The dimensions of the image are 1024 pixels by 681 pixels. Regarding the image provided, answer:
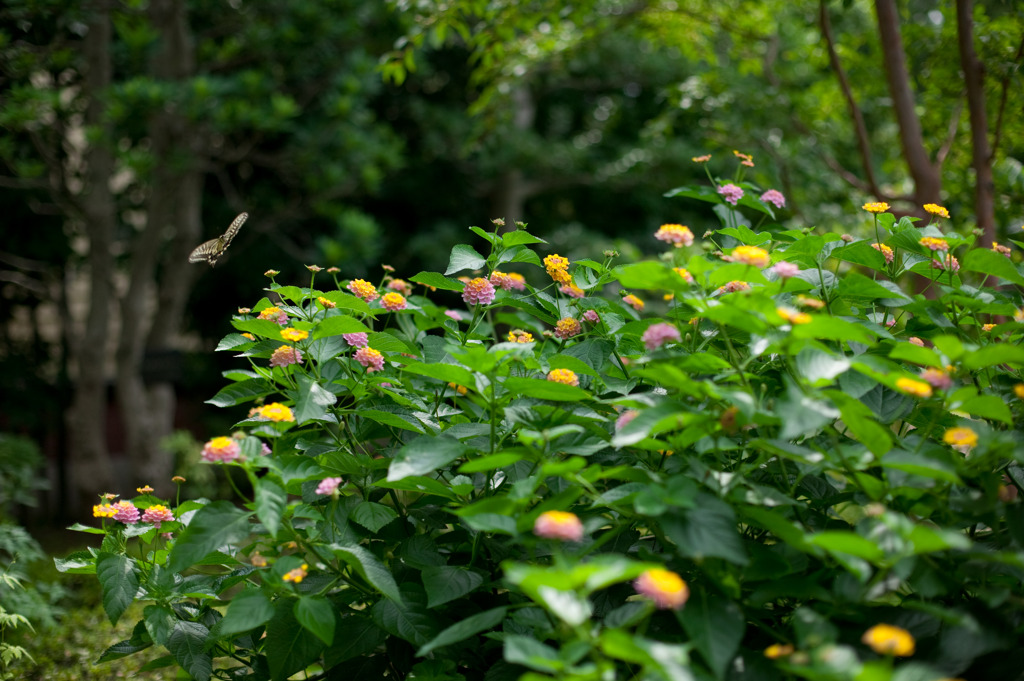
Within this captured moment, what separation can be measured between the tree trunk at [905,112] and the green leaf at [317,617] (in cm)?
214

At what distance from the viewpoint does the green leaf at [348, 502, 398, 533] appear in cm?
107

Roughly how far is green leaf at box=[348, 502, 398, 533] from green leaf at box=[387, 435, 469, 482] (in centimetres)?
15

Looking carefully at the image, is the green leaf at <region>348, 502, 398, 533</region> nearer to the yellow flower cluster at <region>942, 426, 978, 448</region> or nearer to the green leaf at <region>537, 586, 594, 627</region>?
the green leaf at <region>537, 586, 594, 627</region>

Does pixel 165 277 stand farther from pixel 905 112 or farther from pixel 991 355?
pixel 991 355

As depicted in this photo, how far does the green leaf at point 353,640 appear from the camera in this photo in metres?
1.08

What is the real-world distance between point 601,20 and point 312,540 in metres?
3.08

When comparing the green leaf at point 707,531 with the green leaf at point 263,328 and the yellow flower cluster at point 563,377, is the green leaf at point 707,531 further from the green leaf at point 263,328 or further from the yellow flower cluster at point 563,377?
the green leaf at point 263,328

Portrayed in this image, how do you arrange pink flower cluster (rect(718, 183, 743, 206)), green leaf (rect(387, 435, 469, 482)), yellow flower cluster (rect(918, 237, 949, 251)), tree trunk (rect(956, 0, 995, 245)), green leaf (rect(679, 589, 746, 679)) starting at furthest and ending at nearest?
tree trunk (rect(956, 0, 995, 245)) < pink flower cluster (rect(718, 183, 743, 206)) < yellow flower cluster (rect(918, 237, 949, 251)) < green leaf (rect(387, 435, 469, 482)) < green leaf (rect(679, 589, 746, 679))

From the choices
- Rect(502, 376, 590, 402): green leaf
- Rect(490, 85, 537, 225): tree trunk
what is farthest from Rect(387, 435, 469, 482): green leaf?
Rect(490, 85, 537, 225): tree trunk

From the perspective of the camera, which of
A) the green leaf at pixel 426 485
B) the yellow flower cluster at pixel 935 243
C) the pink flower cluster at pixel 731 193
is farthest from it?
the pink flower cluster at pixel 731 193

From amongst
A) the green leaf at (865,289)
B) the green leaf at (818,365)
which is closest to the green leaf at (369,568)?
the green leaf at (818,365)

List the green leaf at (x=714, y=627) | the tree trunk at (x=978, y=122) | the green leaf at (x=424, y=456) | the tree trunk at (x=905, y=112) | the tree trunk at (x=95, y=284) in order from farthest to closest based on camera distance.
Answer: the tree trunk at (x=95, y=284), the tree trunk at (x=905, y=112), the tree trunk at (x=978, y=122), the green leaf at (x=424, y=456), the green leaf at (x=714, y=627)

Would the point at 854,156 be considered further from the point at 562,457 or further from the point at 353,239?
the point at 562,457

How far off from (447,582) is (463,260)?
526 millimetres
